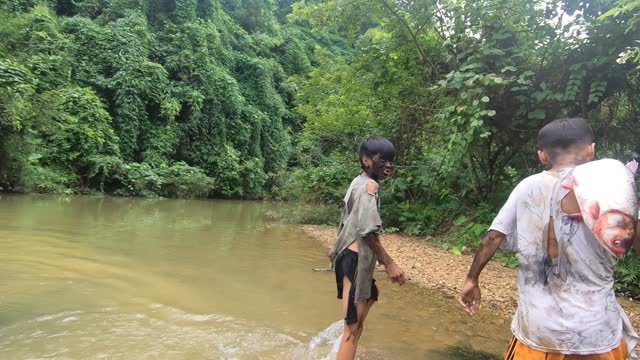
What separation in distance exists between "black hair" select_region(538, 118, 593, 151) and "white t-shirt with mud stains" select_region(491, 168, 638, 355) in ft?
0.46

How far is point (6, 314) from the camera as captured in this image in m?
3.67

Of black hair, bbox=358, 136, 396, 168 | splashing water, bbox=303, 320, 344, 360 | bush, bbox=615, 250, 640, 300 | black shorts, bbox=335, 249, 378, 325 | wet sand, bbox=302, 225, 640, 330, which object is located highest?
black hair, bbox=358, 136, 396, 168

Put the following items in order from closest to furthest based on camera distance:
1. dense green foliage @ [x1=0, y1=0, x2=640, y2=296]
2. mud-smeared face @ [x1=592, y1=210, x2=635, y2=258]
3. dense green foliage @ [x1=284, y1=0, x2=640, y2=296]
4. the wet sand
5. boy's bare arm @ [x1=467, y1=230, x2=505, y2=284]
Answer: mud-smeared face @ [x1=592, y1=210, x2=635, y2=258], boy's bare arm @ [x1=467, y1=230, x2=505, y2=284], the wet sand, dense green foliage @ [x1=284, y1=0, x2=640, y2=296], dense green foliage @ [x1=0, y1=0, x2=640, y2=296]

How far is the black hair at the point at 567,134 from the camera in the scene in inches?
72.1

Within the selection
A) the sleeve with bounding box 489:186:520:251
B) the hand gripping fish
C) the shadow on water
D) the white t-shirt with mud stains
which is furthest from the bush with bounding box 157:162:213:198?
the hand gripping fish

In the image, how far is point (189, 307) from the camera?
429 cm

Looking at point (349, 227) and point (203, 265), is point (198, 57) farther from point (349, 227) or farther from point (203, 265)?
point (349, 227)

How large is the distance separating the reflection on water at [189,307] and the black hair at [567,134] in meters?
2.16

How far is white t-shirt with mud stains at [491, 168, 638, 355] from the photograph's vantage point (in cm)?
166

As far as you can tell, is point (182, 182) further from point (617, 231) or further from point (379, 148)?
point (617, 231)

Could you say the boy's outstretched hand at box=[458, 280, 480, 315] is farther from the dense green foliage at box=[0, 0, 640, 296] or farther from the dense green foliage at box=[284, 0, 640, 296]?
the dense green foliage at box=[0, 0, 640, 296]

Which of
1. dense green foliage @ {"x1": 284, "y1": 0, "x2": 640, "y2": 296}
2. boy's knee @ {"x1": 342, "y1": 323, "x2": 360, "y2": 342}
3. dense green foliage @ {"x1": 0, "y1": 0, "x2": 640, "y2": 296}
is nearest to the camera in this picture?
boy's knee @ {"x1": 342, "y1": 323, "x2": 360, "y2": 342}

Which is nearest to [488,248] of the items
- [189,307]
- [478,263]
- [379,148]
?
[478,263]

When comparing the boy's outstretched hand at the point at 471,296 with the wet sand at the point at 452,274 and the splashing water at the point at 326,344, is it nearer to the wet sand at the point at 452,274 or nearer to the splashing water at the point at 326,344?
the splashing water at the point at 326,344
